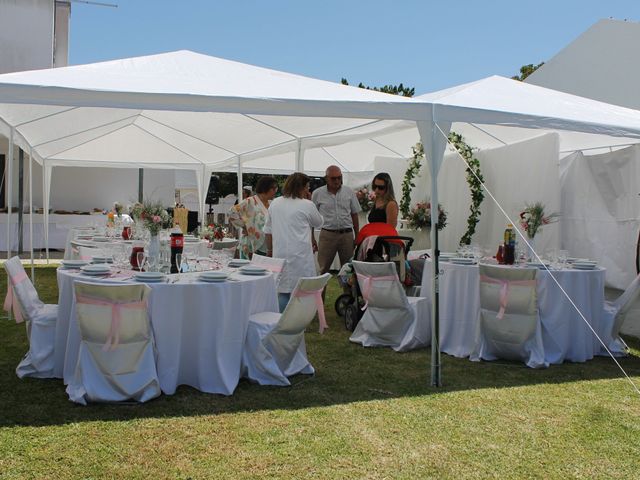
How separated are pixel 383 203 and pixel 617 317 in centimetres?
246

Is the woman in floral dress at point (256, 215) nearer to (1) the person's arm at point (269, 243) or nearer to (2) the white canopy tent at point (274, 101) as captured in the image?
(1) the person's arm at point (269, 243)

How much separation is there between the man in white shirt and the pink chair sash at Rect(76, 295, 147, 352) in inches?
149

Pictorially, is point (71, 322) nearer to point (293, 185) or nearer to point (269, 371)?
point (269, 371)

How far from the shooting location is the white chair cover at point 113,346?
4.05 meters

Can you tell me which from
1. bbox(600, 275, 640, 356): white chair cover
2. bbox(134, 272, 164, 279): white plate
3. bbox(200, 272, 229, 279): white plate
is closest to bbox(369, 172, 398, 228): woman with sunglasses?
bbox(600, 275, 640, 356): white chair cover

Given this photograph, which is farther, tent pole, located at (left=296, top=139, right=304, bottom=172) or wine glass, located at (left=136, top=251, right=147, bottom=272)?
tent pole, located at (left=296, top=139, right=304, bottom=172)

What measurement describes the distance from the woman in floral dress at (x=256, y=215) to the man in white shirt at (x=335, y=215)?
1029 mm

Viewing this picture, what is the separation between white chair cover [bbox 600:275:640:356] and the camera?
18.4 feet

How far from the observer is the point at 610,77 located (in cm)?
983

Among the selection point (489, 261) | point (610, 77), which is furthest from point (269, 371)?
point (610, 77)

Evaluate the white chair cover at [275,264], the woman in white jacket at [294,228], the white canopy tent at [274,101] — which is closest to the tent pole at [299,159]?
the white canopy tent at [274,101]

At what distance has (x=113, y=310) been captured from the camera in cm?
405

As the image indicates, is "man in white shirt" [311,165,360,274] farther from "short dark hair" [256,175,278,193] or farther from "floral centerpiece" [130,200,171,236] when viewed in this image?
"floral centerpiece" [130,200,171,236]

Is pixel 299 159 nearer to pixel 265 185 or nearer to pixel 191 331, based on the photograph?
pixel 265 185
